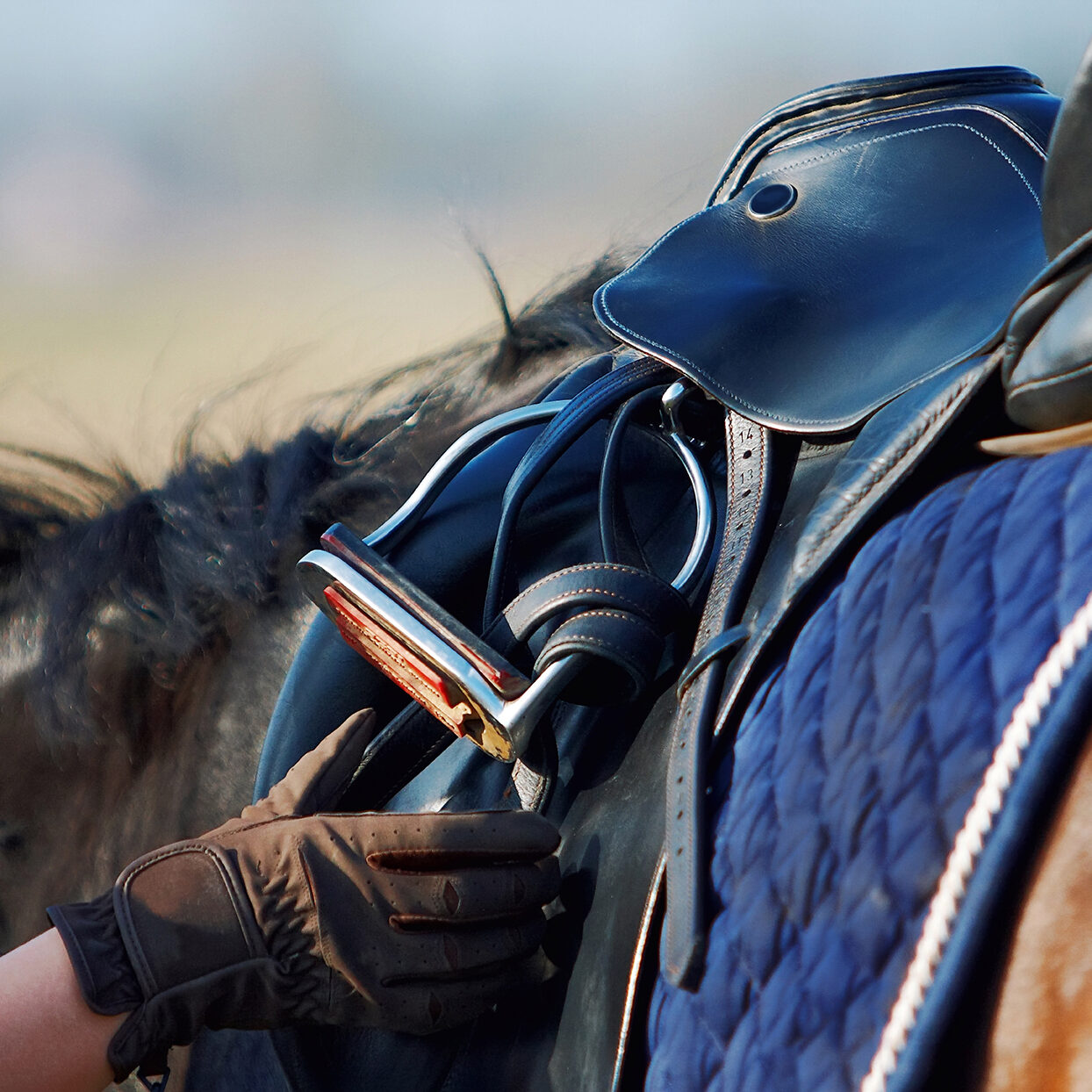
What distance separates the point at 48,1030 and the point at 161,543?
1.92 ft

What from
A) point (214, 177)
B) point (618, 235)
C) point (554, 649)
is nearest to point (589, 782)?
point (554, 649)

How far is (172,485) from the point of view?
3.94 ft

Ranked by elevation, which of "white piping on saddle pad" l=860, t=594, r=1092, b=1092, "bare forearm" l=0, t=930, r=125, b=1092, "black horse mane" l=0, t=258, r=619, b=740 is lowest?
"bare forearm" l=0, t=930, r=125, b=1092

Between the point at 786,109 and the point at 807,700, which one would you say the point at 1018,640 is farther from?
the point at 786,109

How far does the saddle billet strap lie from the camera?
546 millimetres

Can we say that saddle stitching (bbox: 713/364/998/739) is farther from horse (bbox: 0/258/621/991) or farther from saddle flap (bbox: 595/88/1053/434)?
horse (bbox: 0/258/621/991)

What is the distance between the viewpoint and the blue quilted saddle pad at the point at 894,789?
398 mm

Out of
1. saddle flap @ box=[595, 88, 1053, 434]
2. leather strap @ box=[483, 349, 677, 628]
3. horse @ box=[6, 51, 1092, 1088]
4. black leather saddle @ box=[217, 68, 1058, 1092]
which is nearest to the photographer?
black leather saddle @ box=[217, 68, 1058, 1092]

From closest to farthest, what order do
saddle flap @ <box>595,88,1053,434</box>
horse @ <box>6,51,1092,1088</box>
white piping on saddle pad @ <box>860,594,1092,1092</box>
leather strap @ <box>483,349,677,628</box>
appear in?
white piping on saddle pad @ <box>860,594,1092,1092</box> < saddle flap @ <box>595,88,1053,434</box> < leather strap @ <box>483,349,677,628</box> < horse @ <box>6,51,1092,1088</box>

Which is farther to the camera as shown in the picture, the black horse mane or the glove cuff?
the black horse mane

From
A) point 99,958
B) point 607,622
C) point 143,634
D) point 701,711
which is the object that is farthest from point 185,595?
point 701,711

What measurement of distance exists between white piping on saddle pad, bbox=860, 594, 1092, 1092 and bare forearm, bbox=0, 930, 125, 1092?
559mm

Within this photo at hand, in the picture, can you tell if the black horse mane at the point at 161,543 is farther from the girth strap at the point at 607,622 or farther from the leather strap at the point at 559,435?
the girth strap at the point at 607,622

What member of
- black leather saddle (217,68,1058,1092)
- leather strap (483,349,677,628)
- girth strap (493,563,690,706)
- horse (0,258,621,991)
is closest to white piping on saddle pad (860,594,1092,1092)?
black leather saddle (217,68,1058,1092)
